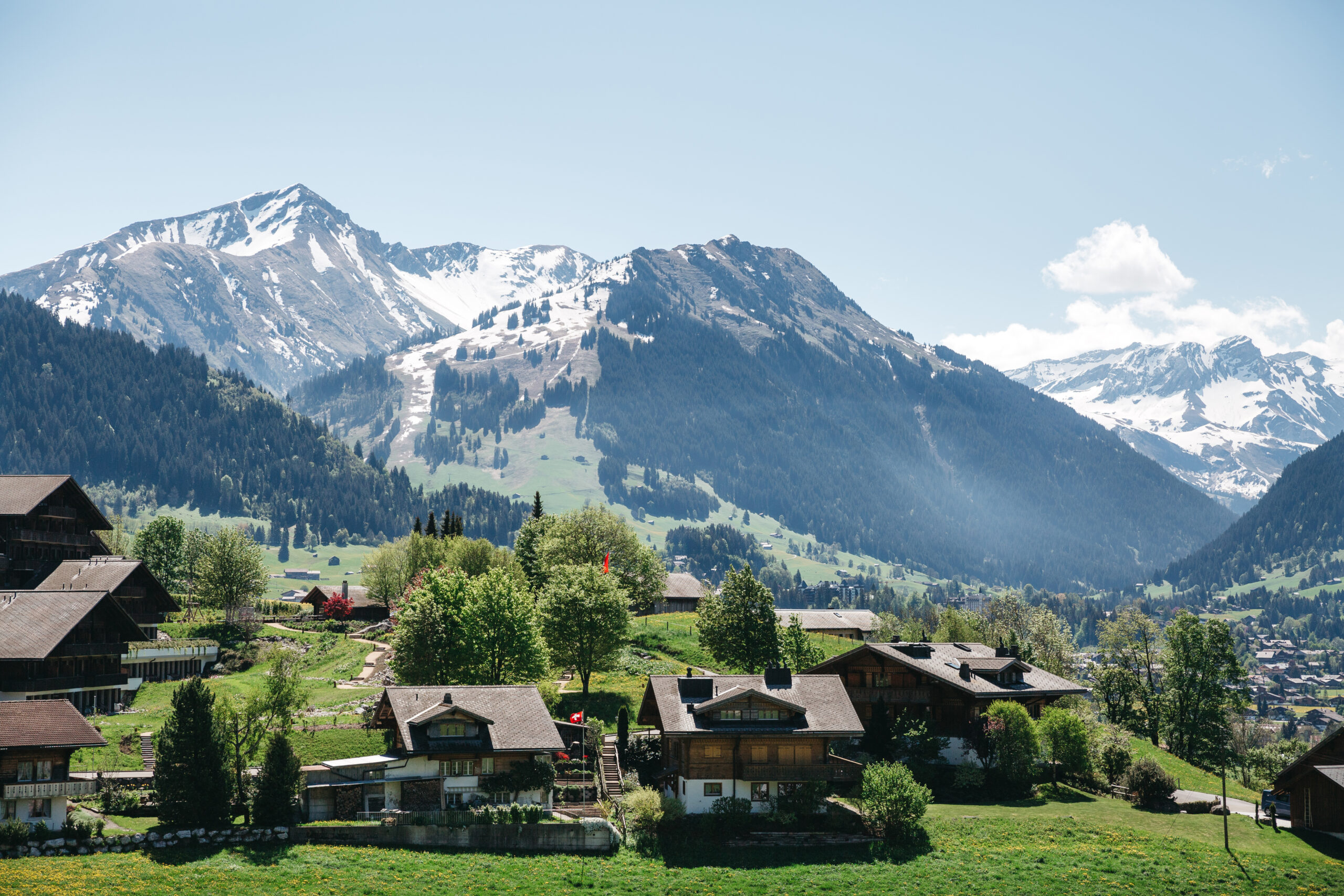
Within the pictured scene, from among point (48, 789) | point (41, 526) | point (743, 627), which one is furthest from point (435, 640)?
point (41, 526)

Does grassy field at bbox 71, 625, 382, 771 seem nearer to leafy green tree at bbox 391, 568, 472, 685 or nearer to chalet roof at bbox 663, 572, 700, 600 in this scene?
leafy green tree at bbox 391, 568, 472, 685

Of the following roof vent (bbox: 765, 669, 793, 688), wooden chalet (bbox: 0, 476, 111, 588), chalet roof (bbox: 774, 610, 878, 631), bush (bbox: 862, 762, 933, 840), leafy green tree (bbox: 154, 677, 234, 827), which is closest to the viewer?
leafy green tree (bbox: 154, 677, 234, 827)

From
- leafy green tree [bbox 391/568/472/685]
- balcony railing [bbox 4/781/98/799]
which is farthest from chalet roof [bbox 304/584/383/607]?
balcony railing [bbox 4/781/98/799]

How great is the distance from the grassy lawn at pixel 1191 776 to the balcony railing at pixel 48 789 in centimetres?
6812

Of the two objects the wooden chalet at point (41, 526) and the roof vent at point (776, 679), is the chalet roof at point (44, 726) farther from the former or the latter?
the wooden chalet at point (41, 526)

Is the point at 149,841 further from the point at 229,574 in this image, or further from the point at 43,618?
the point at 229,574

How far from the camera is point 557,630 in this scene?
9200 cm

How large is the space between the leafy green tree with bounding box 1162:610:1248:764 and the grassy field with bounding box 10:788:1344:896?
29.3m

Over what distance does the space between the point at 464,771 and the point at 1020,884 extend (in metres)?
32.0

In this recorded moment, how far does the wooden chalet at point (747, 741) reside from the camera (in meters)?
69.0

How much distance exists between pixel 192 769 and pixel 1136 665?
91217 mm

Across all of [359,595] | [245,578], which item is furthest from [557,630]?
[359,595]

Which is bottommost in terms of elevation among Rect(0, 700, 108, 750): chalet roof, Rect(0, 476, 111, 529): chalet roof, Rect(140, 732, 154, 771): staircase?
Rect(140, 732, 154, 771): staircase

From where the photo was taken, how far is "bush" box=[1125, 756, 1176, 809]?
7394 centimetres
